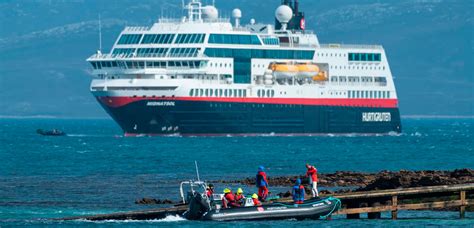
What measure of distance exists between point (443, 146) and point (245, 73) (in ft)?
59.8

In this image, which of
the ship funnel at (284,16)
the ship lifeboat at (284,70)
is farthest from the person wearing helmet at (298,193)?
the ship funnel at (284,16)

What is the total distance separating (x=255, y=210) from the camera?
47969 mm

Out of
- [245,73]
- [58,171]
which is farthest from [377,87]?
[58,171]

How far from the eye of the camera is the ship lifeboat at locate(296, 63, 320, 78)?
420 ft

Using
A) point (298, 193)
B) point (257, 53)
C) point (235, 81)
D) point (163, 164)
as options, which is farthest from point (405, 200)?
point (257, 53)

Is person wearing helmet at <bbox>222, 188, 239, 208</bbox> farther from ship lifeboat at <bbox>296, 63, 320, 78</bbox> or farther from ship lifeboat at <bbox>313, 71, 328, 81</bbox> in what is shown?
ship lifeboat at <bbox>313, 71, 328, 81</bbox>

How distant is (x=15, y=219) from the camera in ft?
168

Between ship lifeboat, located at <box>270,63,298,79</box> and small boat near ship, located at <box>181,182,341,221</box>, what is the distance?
77.8 metres

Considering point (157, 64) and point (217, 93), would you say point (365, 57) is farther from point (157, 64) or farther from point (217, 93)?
point (157, 64)

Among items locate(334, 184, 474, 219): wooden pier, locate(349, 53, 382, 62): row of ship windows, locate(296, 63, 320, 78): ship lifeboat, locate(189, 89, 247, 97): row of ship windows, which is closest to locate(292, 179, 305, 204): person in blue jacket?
locate(334, 184, 474, 219): wooden pier

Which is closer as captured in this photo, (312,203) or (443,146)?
(312,203)

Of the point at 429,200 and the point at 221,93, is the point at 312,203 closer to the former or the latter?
the point at 429,200

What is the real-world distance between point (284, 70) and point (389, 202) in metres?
76.3

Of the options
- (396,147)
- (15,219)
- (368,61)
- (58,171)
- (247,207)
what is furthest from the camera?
(368,61)
